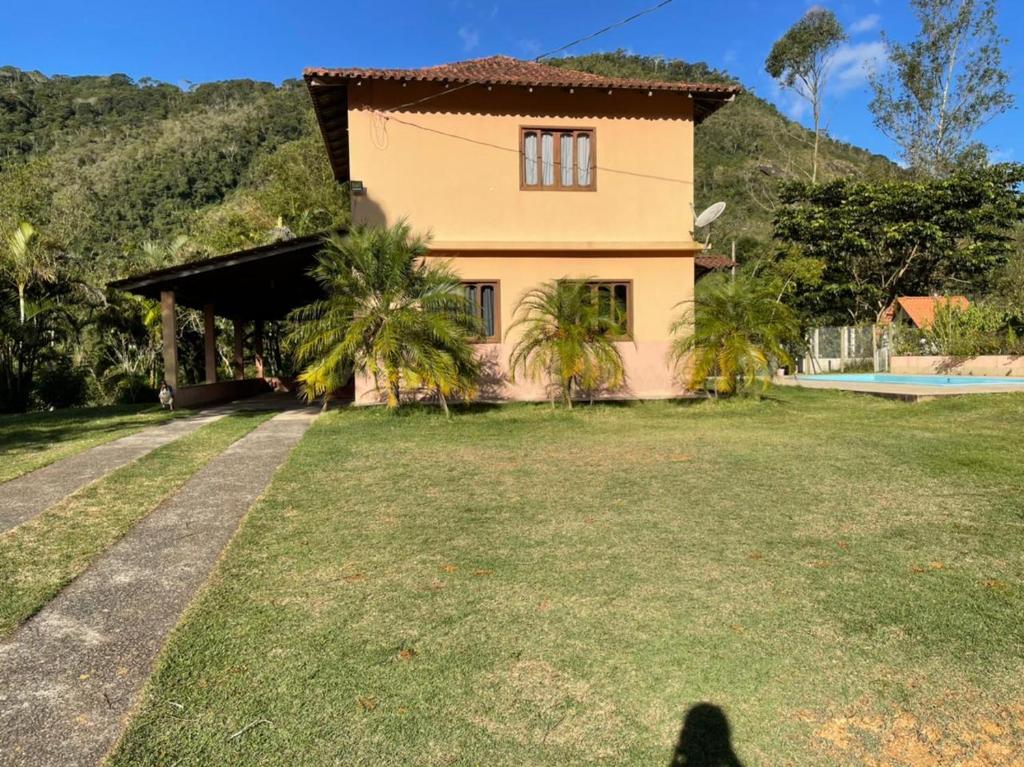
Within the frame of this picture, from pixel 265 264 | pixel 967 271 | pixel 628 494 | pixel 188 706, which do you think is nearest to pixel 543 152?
pixel 265 264

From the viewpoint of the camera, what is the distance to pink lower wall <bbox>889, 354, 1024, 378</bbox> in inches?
713

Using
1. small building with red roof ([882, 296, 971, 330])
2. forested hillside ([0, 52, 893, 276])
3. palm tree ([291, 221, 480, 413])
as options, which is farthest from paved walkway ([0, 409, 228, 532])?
small building with red roof ([882, 296, 971, 330])

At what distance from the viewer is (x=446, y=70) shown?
43.4 feet

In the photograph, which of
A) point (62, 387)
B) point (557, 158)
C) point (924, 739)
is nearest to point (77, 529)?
point (924, 739)

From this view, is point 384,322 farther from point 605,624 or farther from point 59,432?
point 605,624

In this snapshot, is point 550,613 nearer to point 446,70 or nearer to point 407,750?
point 407,750

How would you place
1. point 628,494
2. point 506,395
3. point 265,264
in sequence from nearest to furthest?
point 628,494
point 265,264
point 506,395

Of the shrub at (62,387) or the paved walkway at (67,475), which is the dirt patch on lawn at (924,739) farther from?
the shrub at (62,387)

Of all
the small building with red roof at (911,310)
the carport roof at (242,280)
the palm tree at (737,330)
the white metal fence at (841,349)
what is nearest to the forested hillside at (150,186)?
the carport roof at (242,280)

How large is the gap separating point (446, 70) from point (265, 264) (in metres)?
5.40

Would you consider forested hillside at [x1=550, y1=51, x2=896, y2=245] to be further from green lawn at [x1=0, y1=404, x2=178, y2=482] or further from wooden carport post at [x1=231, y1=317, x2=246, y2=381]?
green lawn at [x1=0, y1=404, x2=178, y2=482]

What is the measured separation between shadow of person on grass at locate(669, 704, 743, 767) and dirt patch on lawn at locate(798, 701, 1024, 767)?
30 cm

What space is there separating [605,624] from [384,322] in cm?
764

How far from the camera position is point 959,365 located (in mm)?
19406
